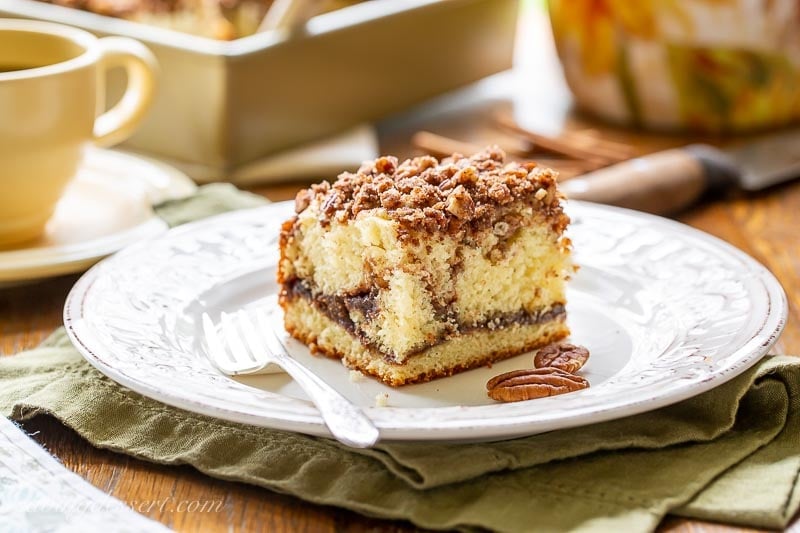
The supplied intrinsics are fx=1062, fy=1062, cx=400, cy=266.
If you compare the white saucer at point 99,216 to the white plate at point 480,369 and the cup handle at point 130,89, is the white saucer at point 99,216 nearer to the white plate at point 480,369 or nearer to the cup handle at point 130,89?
the cup handle at point 130,89

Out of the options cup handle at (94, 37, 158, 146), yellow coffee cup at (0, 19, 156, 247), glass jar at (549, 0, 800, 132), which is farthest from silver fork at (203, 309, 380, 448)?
glass jar at (549, 0, 800, 132)

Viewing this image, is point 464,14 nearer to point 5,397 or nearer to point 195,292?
point 195,292

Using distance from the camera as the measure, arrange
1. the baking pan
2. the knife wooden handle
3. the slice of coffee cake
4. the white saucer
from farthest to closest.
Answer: the baking pan → the knife wooden handle → the white saucer → the slice of coffee cake

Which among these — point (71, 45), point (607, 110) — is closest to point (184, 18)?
point (71, 45)

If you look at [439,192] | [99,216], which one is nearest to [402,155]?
[99,216]

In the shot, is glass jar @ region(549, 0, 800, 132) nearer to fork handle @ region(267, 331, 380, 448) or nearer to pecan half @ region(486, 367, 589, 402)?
pecan half @ region(486, 367, 589, 402)

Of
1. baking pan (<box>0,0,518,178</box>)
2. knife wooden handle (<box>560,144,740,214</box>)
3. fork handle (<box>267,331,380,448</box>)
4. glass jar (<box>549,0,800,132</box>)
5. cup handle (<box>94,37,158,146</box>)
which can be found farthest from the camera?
glass jar (<box>549,0,800,132</box>)

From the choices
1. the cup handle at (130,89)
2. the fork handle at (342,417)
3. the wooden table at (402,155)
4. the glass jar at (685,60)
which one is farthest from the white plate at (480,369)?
the glass jar at (685,60)
